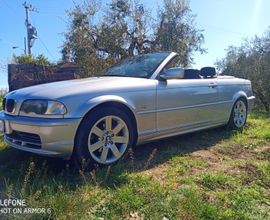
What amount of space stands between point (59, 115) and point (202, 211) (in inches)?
63.9

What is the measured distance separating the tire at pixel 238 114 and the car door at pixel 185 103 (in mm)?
775

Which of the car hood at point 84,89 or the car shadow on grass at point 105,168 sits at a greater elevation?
the car hood at point 84,89

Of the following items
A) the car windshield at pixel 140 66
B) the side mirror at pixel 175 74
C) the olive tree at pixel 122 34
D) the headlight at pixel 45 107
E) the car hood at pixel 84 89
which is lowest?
the headlight at pixel 45 107

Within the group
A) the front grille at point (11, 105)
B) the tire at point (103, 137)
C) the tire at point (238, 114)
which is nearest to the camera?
the tire at point (103, 137)

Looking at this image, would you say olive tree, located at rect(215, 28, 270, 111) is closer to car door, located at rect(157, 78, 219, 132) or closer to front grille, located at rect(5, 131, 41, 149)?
car door, located at rect(157, 78, 219, 132)

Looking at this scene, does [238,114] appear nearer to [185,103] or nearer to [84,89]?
[185,103]

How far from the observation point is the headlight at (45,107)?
227 centimetres

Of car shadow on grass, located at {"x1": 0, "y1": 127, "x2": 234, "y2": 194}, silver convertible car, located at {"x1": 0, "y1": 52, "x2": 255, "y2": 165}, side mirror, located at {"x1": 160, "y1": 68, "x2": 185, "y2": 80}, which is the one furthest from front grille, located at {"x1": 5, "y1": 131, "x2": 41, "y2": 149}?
side mirror, located at {"x1": 160, "y1": 68, "x2": 185, "y2": 80}

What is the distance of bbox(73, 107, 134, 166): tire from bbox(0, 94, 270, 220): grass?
0.14 m

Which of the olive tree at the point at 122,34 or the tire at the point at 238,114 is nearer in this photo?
the tire at the point at 238,114

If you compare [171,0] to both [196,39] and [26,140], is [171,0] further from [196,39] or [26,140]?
[26,140]

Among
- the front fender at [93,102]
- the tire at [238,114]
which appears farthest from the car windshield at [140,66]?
the tire at [238,114]

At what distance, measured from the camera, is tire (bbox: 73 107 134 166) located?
2.36 metres

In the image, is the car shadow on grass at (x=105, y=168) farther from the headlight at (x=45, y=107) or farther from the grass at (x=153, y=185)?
the headlight at (x=45, y=107)
